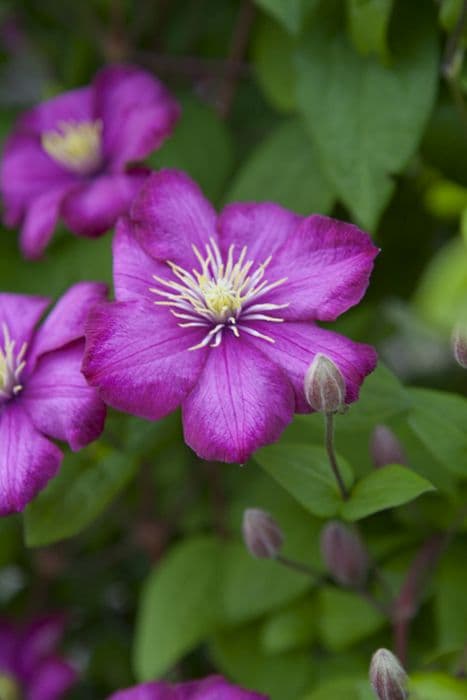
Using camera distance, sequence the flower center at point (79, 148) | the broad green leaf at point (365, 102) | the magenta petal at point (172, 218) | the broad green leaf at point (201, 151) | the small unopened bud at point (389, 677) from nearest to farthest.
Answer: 1. the small unopened bud at point (389, 677)
2. the magenta petal at point (172, 218)
3. the broad green leaf at point (365, 102)
4. the flower center at point (79, 148)
5. the broad green leaf at point (201, 151)

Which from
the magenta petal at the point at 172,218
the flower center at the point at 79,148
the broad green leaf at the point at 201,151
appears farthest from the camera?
the broad green leaf at the point at 201,151

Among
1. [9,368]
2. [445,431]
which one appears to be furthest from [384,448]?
[9,368]

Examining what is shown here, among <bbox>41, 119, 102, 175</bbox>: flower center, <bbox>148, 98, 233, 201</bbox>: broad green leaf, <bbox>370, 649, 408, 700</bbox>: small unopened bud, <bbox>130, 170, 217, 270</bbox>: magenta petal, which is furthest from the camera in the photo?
<bbox>148, 98, 233, 201</bbox>: broad green leaf

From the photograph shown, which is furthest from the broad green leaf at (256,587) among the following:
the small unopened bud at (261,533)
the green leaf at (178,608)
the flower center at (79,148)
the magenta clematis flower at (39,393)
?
the flower center at (79,148)

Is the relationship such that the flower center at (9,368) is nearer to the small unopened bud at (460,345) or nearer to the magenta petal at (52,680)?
the small unopened bud at (460,345)

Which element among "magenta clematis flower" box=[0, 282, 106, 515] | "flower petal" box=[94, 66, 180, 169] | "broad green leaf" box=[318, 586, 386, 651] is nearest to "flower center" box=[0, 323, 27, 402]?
"magenta clematis flower" box=[0, 282, 106, 515]

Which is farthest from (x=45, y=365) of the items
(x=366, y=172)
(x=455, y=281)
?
(x=455, y=281)

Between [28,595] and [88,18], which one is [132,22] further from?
[28,595]

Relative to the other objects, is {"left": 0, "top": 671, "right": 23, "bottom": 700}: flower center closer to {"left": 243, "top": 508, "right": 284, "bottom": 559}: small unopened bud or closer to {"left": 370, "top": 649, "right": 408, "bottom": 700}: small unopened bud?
{"left": 243, "top": 508, "right": 284, "bottom": 559}: small unopened bud
